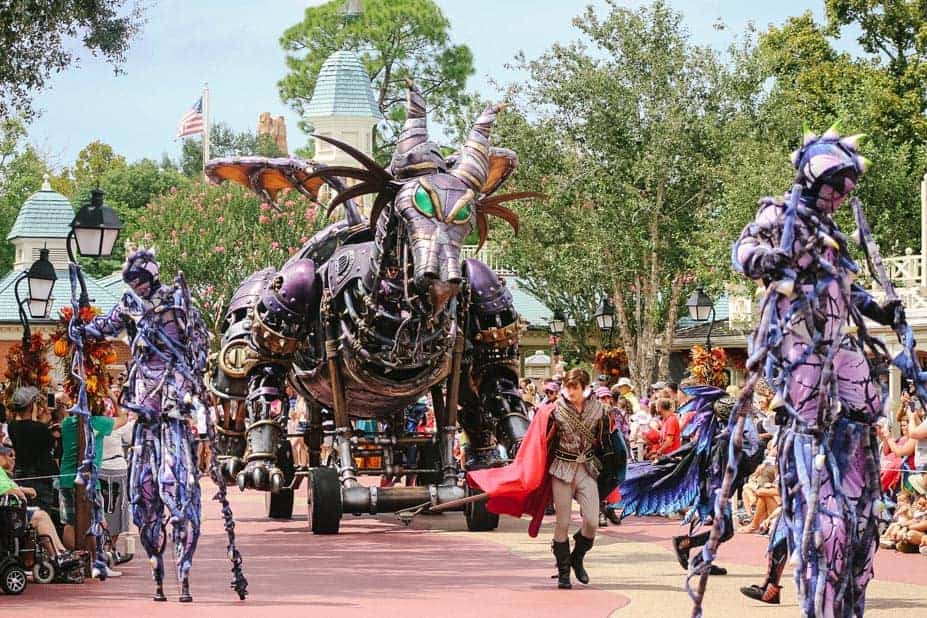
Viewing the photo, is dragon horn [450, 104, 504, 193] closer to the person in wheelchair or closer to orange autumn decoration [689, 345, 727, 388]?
the person in wheelchair

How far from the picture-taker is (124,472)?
532 inches

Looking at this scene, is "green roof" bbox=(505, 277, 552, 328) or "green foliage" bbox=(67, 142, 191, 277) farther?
"green foliage" bbox=(67, 142, 191, 277)

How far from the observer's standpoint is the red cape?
1202cm

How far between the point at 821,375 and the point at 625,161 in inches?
1084

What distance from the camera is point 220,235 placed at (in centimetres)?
4359

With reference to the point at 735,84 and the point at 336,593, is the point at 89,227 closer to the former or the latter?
the point at 336,593

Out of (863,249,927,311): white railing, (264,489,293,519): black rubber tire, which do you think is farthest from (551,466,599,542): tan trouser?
(863,249,927,311): white railing

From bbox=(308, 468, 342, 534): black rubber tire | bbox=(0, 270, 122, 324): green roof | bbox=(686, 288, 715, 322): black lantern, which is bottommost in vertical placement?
bbox=(308, 468, 342, 534): black rubber tire

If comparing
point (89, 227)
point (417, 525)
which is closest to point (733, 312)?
point (417, 525)

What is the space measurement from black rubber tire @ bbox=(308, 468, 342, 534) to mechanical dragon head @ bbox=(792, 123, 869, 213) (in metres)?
7.98

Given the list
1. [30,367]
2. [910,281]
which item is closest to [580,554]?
[30,367]

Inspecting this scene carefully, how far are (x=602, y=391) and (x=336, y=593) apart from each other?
4.65 m

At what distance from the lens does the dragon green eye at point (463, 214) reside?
44.9 feet

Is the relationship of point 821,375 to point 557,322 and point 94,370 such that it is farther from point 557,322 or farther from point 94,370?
point 557,322
